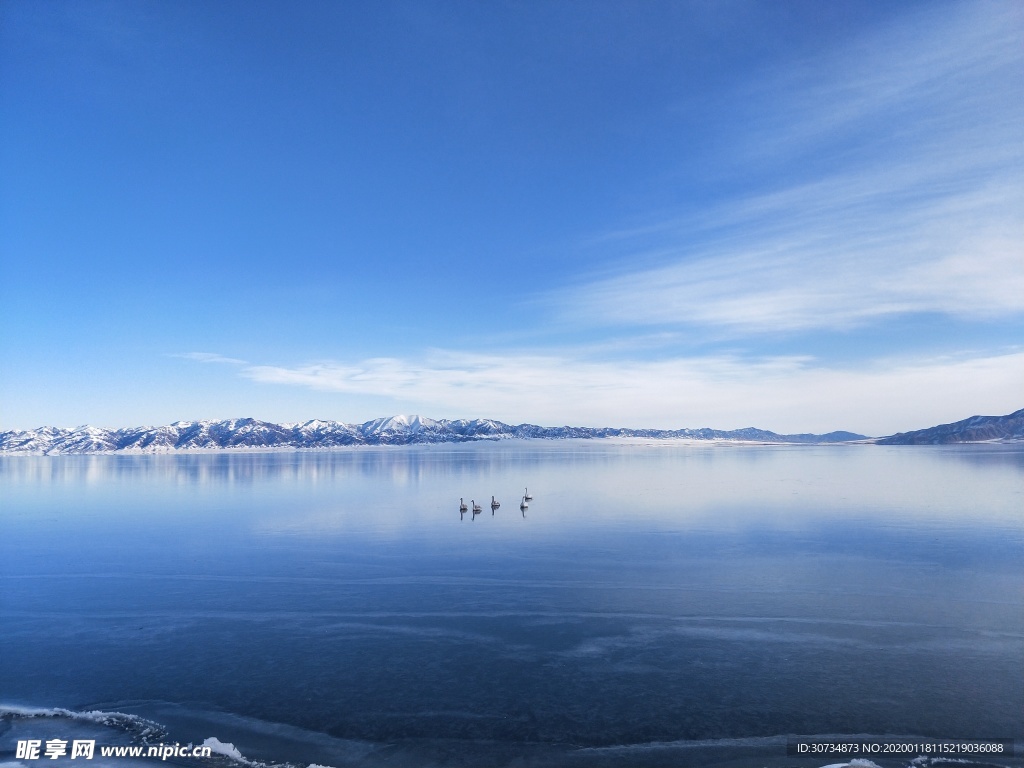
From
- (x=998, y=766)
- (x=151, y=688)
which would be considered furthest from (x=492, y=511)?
(x=998, y=766)

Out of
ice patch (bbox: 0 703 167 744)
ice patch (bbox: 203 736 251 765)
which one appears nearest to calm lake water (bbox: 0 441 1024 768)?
ice patch (bbox: 0 703 167 744)

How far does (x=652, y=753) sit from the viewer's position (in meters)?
13.0

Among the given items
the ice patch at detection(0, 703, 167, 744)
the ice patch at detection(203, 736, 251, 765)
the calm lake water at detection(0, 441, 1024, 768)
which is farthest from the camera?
the ice patch at detection(0, 703, 167, 744)

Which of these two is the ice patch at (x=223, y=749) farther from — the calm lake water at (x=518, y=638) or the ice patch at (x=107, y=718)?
the ice patch at (x=107, y=718)

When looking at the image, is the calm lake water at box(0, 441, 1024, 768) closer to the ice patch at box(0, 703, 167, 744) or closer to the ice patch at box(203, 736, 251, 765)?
the ice patch at box(0, 703, 167, 744)

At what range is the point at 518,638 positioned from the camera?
19.4 m

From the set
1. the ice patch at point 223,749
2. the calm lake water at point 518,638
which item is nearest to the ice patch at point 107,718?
the calm lake water at point 518,638

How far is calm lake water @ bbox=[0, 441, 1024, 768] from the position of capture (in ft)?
45.8

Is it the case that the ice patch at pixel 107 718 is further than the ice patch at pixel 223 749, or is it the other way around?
the ice patch at pixel 107 718

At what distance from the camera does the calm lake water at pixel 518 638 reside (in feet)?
45.8

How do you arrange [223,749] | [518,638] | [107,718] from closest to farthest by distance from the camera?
[223,749] < [107,718] < [518,638]

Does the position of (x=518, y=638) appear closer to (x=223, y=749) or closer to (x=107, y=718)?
(x=223, y=749)

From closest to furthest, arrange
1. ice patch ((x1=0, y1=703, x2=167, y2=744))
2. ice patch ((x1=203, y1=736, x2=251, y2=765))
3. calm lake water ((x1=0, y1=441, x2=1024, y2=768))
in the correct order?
ice patch ((x1=203, y1=736, x2=251, y2=765)) → calm lake water ((x1=0, y1=441, x2=1024, y2=768)) → ice patch ((x1=0, y1=703, x2=167, y2=744))

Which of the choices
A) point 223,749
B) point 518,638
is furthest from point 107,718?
point 518,638
